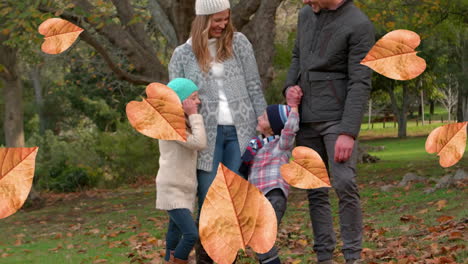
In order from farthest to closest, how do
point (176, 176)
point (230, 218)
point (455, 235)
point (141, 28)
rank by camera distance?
point (141, 28)
point (455, 235)
point (176, 176)
point (230, 218)

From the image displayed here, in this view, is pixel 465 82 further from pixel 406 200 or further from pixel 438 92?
pixel 406 200

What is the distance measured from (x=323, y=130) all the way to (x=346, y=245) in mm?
669

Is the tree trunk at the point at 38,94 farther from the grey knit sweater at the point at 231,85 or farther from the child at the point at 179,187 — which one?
the grey knit sweater at the point at 231,85

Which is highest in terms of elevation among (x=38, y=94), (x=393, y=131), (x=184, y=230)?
(x=38, y=94)

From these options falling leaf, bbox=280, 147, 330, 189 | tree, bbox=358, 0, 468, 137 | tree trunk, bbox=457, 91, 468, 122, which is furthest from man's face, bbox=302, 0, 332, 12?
tree trunk, bbox=457, 91, 468, 122

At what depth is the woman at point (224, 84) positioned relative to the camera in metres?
3.56

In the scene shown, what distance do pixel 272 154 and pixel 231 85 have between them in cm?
48

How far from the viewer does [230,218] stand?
101 centimetres

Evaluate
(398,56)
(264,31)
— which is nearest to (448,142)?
(398,56)

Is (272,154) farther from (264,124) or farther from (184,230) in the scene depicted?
(184,230)

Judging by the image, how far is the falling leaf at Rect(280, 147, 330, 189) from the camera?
1317 mm

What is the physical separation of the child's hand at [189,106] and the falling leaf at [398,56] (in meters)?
2.18

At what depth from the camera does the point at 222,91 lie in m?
3.63

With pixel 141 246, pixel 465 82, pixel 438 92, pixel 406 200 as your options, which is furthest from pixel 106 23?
pixel 438 92
